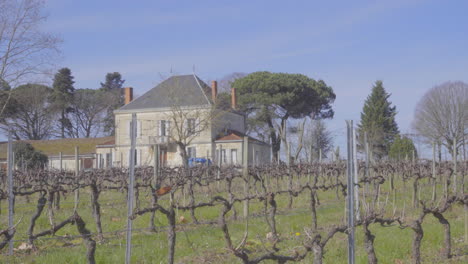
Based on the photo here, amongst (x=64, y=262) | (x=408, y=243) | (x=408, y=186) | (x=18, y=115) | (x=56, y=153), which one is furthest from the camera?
(x=18, y=115)

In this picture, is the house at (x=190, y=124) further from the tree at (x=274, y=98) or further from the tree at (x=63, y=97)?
the tree at (x=63, y=97)

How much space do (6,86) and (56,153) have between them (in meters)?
18.0

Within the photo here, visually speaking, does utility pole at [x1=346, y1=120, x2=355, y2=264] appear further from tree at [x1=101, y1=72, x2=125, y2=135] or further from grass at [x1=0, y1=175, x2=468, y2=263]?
tree at [x1=101, y1=72, x2=125, y2=135]

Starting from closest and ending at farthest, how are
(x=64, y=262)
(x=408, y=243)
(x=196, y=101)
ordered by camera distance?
(x=64, y=262) → (x=408, y=243) → (x=196, y=101)

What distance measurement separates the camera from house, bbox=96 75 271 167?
32344mm

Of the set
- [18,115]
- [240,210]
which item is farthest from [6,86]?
[18,115]

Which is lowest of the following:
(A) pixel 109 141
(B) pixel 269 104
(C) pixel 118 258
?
(C) pixel 118 258

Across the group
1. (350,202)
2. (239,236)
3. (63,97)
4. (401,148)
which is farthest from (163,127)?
(63,97)

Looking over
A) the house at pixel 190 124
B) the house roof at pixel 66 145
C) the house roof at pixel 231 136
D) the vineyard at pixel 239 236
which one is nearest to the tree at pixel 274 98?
the house at pixel 190 124

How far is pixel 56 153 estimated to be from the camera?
4197cm

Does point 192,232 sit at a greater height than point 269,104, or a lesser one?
lesser

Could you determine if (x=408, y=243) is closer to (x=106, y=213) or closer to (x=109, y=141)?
(x=106, y=213)

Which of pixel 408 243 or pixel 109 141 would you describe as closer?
pixel 408 243

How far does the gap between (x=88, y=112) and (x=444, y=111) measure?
114 ft
